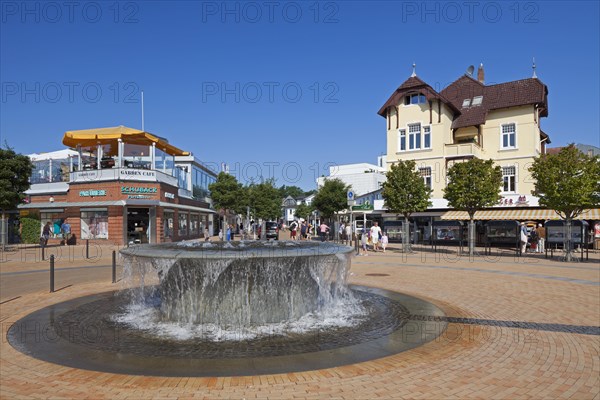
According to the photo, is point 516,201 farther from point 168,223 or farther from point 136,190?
point 136,190

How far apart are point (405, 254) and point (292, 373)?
20.7 meters

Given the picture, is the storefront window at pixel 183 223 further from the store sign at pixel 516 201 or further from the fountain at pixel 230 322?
the fountain at pixel 230 322

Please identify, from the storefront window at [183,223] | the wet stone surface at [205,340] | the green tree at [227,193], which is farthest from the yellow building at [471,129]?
the wet stone surface at [205,340]

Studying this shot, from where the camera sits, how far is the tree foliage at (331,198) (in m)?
44.9

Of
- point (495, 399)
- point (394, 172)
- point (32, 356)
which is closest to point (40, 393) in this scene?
point (32, 356)

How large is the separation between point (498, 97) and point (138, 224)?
33898mm

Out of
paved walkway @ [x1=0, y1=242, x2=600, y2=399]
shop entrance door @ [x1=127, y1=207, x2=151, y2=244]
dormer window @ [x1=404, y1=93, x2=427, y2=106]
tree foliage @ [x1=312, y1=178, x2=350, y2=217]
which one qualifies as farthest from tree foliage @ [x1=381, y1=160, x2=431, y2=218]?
shop entrance door @ [x1=127, y1=207, x2=151, y2=244]

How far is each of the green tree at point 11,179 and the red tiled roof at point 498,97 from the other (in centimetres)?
3419

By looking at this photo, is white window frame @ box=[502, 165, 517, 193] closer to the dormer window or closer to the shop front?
the dormer window

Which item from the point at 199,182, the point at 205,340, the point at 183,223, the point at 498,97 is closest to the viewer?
the point at 205,340

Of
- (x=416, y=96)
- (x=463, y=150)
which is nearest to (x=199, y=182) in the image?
(x=416, y=96)

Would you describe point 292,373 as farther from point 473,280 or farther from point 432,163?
point 432,163

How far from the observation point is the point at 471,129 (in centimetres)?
3762

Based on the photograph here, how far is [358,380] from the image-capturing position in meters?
4.80
